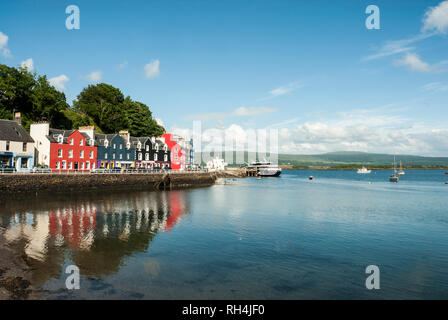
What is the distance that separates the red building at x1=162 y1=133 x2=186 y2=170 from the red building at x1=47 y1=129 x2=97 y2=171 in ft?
95.2

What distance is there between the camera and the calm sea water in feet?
44.1

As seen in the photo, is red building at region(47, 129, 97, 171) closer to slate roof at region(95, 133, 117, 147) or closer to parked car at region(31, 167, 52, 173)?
slate roof at region(95, 133, 117, 147)

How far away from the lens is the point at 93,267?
15461 millimetres

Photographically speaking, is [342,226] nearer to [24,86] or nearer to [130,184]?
[130,184]

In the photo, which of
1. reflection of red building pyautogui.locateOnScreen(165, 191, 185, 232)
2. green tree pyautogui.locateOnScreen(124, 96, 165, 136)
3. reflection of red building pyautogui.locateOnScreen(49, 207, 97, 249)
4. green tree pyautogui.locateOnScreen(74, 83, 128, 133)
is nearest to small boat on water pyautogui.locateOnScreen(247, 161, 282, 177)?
green tree pyautogui.locateOnScreen(124, 96, 165, 136)

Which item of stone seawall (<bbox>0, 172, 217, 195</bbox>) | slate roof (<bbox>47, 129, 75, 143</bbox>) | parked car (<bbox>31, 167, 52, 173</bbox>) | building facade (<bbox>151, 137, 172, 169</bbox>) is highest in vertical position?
slate roof (<bbox>47, 129, 75, 143</bbox>)

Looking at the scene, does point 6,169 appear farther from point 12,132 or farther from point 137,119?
point 137,119

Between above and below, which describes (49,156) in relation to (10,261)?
above

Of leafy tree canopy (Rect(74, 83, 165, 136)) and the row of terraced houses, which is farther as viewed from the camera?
leafy tree canopy (Rect(74, 83, 165, 136))

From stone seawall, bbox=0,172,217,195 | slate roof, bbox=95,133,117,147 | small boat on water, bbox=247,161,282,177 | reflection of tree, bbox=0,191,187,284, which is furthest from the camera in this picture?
small boat on water, bbox=247,161,282,177

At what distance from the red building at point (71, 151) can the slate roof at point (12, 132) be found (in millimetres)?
4343

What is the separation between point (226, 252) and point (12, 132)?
46.8m
